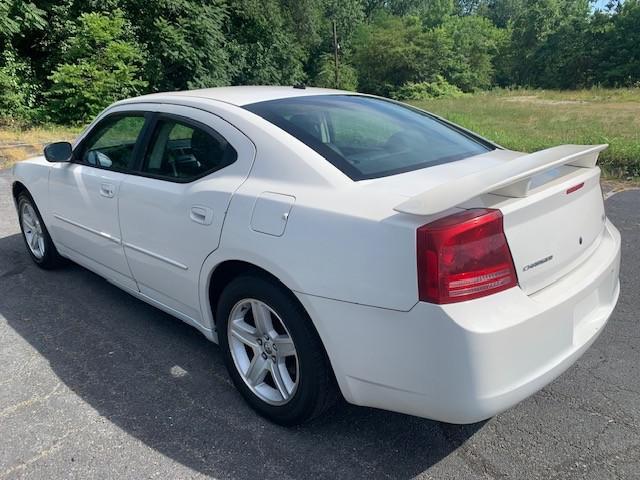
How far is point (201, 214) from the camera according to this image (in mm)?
2672

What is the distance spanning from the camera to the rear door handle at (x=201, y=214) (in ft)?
8.59

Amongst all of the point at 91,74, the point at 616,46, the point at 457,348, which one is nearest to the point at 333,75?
the point at 616,46

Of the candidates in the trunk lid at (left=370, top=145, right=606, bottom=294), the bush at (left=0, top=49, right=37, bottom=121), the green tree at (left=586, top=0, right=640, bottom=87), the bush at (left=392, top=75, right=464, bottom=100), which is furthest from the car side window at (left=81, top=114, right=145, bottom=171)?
the bush at (left=392, top=75, right=464, bottom=100)

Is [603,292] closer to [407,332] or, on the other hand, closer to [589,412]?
[589,412]

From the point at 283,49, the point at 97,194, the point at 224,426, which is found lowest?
the point at 224,426

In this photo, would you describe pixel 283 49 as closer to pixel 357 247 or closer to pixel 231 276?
pixel 231 276

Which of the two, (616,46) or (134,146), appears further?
(616,46)

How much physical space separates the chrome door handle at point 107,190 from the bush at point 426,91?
53.5 meters

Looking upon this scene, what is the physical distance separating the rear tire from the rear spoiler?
3530 mm

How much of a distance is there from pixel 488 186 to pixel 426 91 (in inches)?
2286

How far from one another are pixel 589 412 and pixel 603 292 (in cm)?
60

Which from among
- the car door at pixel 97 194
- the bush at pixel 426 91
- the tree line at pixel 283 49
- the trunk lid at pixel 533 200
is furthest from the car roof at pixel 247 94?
the bush at pixel 426 91

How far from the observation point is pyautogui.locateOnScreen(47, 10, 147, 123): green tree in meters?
15.7

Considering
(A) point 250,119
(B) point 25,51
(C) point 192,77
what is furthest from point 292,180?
(C) point 192,77
